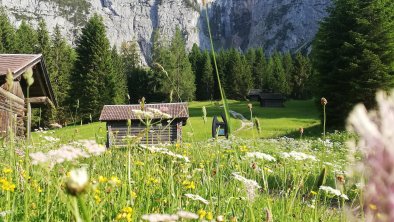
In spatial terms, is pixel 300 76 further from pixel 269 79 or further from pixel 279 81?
pixel 269 79

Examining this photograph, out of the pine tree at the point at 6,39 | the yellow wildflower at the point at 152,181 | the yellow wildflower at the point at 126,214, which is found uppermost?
the pine tree at the point at 6,39

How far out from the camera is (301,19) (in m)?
190

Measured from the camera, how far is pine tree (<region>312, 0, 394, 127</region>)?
32625 millimetres

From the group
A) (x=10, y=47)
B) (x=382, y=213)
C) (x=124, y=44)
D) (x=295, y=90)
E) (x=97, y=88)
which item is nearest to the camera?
(x=382, y=213)

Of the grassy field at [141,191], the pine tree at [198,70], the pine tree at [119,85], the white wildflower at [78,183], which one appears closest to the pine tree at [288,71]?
the pine tree at [198,70]

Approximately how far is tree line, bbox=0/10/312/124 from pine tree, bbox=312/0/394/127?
Answer: 1497 cm

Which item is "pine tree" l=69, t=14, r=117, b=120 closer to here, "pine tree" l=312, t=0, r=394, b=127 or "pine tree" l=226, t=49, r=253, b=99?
"pine tree" l=312, t=0, r=394, b=127

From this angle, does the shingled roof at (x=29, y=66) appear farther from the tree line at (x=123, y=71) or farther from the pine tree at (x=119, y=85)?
the pine tree at (x=119, y=85)

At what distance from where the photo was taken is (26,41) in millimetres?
66438

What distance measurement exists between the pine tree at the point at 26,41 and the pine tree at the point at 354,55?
47873 mm

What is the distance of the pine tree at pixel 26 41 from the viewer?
63.9 m

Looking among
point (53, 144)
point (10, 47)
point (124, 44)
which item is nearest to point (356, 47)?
point (53, 144)

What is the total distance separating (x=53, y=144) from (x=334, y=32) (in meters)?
33.3

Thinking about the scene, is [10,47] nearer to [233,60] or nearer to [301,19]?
[233,60]
